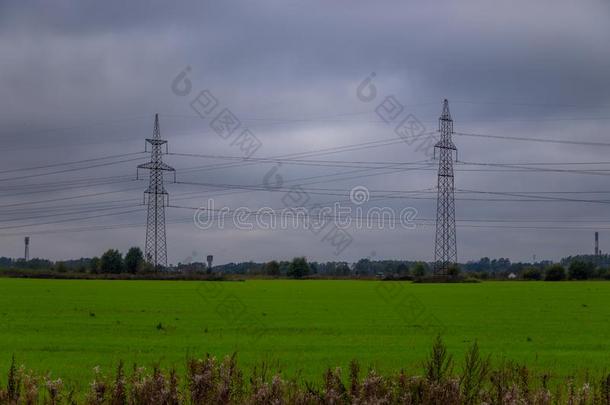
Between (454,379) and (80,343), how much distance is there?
1725 centimetres

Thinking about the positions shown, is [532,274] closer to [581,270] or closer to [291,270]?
[581,270]

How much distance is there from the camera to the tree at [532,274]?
5002 inches

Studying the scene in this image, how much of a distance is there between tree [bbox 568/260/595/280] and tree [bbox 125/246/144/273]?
73042mm

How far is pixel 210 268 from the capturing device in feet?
353

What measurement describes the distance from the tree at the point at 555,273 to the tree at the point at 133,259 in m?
66.5

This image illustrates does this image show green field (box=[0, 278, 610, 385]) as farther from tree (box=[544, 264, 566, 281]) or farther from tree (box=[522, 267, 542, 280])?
tree (box=[522, 267, 542, 280])

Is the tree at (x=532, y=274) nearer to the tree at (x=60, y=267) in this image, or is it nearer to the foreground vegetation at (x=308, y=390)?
the tree at (x=60, y=267)

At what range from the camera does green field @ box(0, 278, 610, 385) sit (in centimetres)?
1902

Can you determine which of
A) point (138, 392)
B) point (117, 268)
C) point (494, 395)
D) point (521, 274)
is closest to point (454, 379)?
point (494, 395)

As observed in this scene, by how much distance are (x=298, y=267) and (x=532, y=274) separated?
45699 mm

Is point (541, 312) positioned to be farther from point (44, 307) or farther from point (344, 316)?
point (44, 307)

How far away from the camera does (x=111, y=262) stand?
4828 inches

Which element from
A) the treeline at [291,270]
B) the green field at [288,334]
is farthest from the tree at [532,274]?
the green field at [288,334]

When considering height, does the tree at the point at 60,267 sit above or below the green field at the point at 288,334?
above
